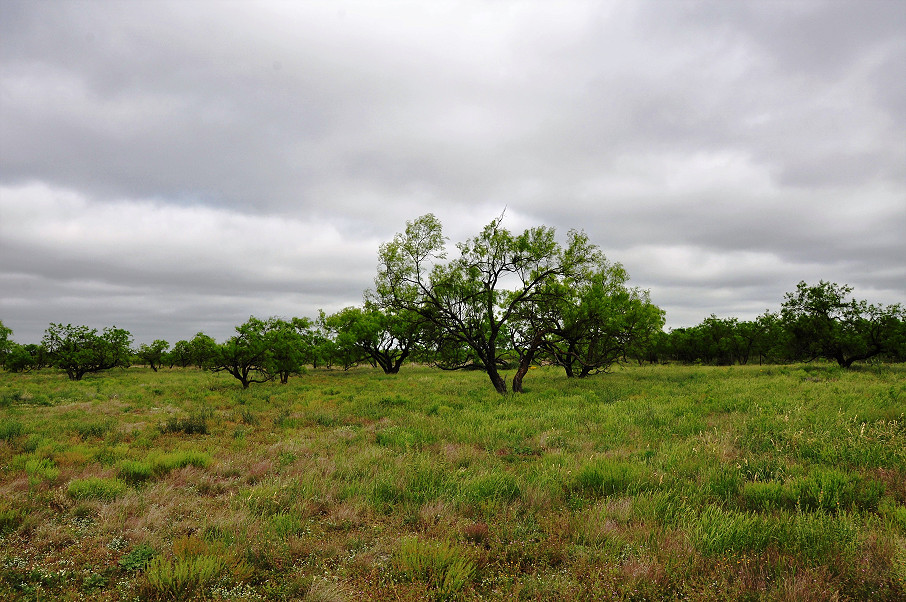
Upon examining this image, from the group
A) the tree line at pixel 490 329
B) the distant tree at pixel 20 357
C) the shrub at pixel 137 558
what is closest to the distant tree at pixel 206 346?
the tree line at pixel 490 329

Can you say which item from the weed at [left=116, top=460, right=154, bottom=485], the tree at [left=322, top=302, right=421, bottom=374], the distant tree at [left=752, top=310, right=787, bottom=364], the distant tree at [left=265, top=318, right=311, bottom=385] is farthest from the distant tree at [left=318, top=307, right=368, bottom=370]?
the distant tree at [left=752, top=310, right=787, bottom=364]

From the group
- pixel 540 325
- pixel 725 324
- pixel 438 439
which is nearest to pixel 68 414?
pixel 438 439

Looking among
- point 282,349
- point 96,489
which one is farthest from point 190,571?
point 282,349

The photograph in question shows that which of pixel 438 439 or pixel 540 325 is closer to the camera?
pixel 438 439

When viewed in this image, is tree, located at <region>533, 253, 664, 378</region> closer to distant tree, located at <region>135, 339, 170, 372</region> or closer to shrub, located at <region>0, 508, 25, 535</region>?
shrub, located at <region>0, 508, 25, 535</region>

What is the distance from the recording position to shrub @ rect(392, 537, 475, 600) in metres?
4.40

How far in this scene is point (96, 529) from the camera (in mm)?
5852

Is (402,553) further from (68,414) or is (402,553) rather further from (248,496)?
(68,414)

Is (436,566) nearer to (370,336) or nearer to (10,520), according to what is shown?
(10,520)

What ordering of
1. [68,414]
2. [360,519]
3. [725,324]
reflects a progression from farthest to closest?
[725,324] < [68,414] < [360,519]

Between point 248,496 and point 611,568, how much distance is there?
19.5ft

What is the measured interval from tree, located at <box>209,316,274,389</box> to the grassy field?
58.9 feet

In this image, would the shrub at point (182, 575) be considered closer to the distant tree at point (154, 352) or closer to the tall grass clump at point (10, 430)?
the tall grass clump at point (10, 430)

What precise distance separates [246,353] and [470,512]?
29403 mm
